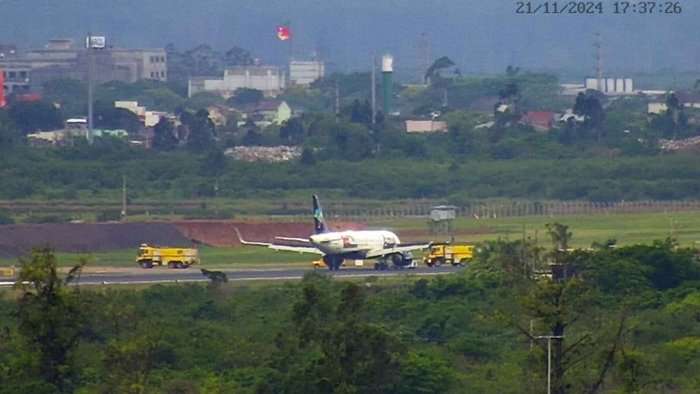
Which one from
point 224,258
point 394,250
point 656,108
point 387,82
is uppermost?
point 387,82

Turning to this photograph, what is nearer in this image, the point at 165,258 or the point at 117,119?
the point at 165,258

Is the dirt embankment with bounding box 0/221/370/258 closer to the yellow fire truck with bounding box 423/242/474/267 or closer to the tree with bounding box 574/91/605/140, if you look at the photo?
the yellow fire truck with bounding box 423/242/474/267

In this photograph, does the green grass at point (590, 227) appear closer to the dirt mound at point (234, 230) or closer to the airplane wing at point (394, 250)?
the dirt mound at point (234, 230)

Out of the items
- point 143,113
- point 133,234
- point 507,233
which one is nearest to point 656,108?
point 143,113

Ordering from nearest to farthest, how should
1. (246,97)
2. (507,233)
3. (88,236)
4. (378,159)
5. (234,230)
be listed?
1. (507,233)
2. (88,236)
3. (234,230)
4. (378,159)
5. (246,97)

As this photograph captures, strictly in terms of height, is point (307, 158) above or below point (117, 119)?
below

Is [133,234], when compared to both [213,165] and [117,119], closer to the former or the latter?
[213,165]

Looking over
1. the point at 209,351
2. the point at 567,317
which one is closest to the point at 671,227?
the point at 209,351
